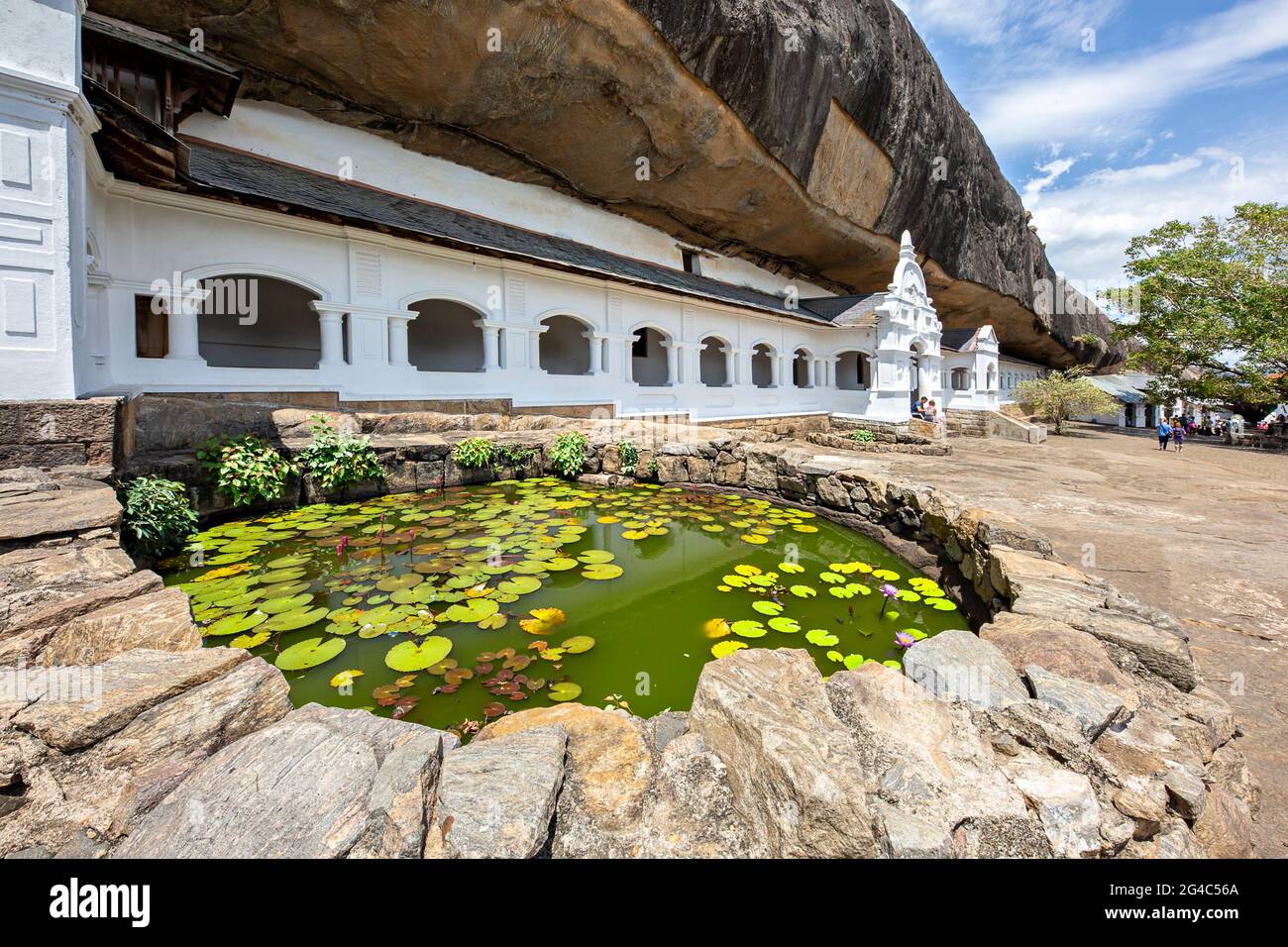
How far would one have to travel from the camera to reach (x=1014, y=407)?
90.5 ft

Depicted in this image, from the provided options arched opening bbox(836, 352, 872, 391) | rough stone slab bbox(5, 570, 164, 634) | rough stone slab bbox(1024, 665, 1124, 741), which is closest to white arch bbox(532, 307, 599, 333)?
rough stone slab bbox(5, 570, 164, 634)

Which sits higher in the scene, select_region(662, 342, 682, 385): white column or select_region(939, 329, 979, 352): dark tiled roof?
select_region(939, 329, 979, 352): dark tiled roof

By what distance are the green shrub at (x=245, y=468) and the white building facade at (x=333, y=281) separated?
1.18 meters

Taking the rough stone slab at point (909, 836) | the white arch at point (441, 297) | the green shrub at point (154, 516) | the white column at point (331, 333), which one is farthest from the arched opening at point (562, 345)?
the rough stone slab at point (909, 836)

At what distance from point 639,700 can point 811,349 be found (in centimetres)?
1732

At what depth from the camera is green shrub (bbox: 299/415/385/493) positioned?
659 centimetres

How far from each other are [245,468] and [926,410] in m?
18.0

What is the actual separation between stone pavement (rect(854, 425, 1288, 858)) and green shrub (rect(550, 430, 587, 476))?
430 cm

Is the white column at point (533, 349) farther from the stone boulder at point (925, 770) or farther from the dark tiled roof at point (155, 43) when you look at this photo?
the stone boulder at point (925, 770)

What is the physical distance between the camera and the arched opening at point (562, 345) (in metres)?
14.4

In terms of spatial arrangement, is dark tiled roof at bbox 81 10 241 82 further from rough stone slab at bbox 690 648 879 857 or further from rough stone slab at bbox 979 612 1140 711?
rough stone slab at bbox 979 612 1140 711

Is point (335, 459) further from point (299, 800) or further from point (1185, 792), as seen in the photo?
point (1185, 792)

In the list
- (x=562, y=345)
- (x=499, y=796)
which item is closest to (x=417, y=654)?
(x=499, y=796)

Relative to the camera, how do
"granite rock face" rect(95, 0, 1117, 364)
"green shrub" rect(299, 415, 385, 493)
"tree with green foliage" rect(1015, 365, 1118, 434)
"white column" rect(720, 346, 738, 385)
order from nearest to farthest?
"green shrub" rect(299, 415, 385, 493)
"granite rock face" rect(95, 0, 1117, 364)
"white column" rect(720, 346, 738, 385)
"tree with green foliage" rect(1015, 365, 1118, 434)
